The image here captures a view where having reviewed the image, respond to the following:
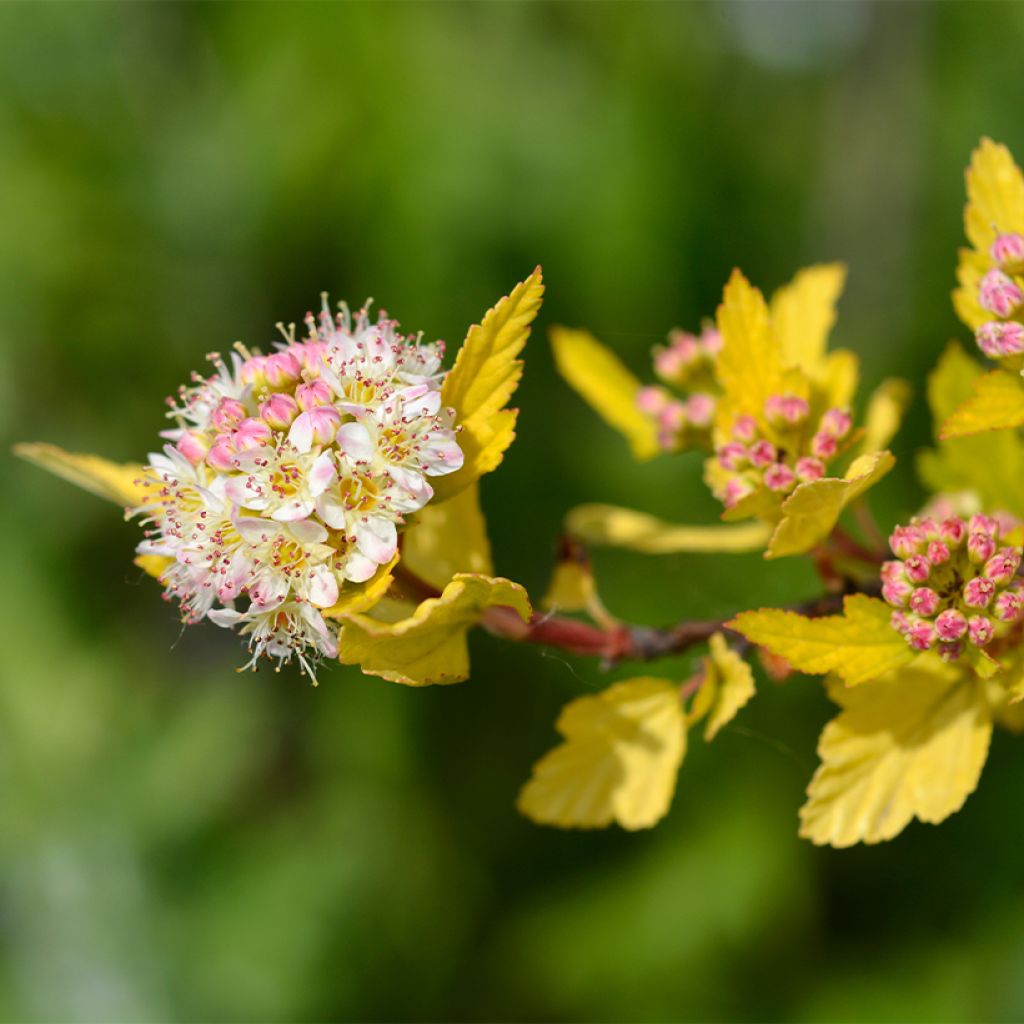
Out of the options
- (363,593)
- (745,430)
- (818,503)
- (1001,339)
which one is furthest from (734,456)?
(363,593)

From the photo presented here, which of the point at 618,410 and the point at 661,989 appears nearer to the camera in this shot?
the point at 618,410

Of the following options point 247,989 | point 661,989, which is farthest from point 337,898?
point 661,989

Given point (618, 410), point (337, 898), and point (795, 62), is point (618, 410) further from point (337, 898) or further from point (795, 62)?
point (795, 62)

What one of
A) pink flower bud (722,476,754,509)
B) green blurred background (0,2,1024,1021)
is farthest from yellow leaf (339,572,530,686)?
green blurred background (0,2,1024,1021)

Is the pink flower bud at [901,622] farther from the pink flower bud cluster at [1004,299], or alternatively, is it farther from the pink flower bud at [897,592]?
the pink flower bud cluster at [1004,299]

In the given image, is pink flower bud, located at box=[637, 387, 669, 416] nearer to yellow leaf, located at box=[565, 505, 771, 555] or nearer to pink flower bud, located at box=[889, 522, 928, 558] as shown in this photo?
yellow leaf, located at box=[565, 505, 771, 555]

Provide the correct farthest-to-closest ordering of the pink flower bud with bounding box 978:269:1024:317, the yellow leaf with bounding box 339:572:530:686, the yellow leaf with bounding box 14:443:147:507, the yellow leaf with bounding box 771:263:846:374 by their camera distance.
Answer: the yellow leaf with bounding box 771:263:846:374 < the yellow leaf with bounding box 14:443:147:507 < the pink flower bud with bounding box 978:269:1024:317 < the yellow leaf with bounding box 339:572:530:686

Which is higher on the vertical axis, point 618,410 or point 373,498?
point 618,410
